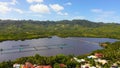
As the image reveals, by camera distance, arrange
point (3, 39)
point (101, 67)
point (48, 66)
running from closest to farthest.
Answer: point (48, 66) < point (101, 67) < point (3, 39)

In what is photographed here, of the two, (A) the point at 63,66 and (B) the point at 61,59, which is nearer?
(A) the point at 63,66

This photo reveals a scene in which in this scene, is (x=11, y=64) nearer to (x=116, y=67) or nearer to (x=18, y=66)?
(x=18, y=66)

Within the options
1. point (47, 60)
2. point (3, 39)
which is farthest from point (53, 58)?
point (3, 39)

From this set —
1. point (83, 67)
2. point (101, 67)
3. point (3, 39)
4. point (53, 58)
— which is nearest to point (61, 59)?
point (53, 58)

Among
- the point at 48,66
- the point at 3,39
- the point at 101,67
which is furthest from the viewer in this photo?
the point at 3,39

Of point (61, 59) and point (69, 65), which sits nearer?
point (69, 65)

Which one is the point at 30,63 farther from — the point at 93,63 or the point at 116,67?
the point at 116,67

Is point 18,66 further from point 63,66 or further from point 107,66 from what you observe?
point 107,66

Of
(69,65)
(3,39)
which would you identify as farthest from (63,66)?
(3,39)
